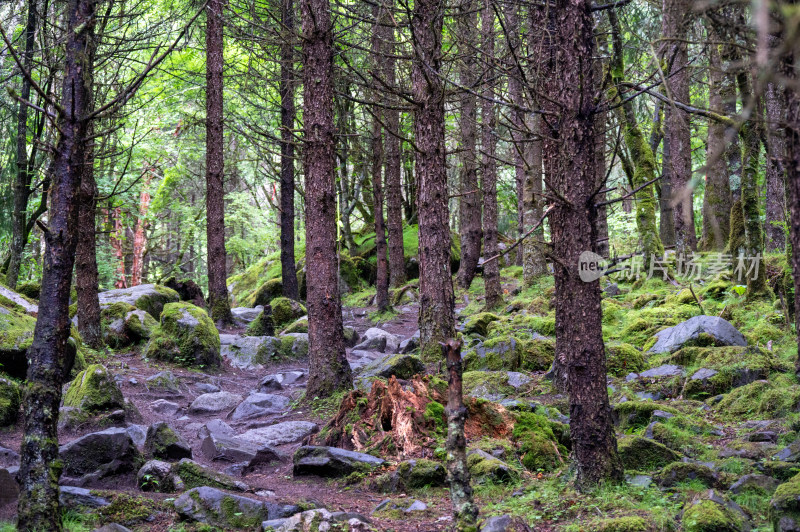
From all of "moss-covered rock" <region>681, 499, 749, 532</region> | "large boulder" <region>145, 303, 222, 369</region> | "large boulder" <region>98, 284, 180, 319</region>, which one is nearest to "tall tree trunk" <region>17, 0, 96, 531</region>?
"moss-covered rock" <region>681, 499, 749, 532</region>

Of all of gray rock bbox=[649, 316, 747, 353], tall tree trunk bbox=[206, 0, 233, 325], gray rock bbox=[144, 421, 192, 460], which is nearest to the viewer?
gray rock bbox=[144, 421, 192, 460]

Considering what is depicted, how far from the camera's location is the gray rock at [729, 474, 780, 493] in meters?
4.19

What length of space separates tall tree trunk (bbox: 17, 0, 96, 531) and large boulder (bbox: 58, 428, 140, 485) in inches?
60.9

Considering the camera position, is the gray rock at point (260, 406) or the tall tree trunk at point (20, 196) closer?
the gray rock at point (260, 406)

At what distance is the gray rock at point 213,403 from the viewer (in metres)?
8.36

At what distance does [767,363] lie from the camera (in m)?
7.39

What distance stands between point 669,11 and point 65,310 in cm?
388

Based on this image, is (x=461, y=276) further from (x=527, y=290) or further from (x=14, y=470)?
(x=14, y=470)

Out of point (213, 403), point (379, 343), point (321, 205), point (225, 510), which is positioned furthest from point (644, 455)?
point (379, 343)

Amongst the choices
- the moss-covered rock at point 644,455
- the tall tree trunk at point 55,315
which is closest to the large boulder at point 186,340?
the tall tree trunk at point 55,315

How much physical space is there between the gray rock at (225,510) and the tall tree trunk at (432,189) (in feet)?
14.2

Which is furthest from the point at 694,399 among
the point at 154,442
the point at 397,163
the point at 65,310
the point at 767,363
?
the point at 397,163

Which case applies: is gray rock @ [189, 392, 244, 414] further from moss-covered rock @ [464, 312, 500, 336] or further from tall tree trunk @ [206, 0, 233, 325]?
tall tree trunk @ [206, 0, 233, 325]

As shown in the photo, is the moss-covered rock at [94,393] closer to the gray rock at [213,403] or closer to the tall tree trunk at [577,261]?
the gray rock at [213,403]
